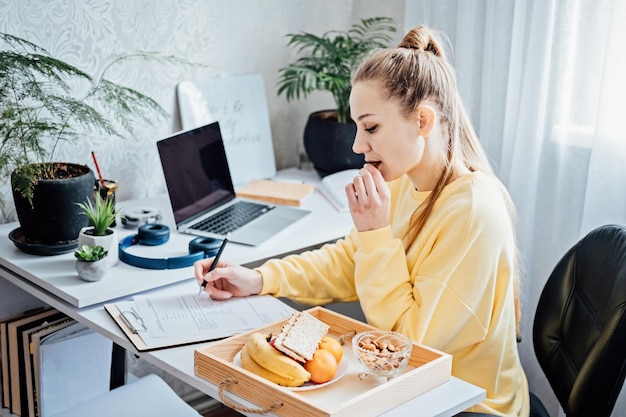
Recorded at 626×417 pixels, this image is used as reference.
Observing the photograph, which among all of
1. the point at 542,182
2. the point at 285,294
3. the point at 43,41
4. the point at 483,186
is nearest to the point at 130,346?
the point at 285,294

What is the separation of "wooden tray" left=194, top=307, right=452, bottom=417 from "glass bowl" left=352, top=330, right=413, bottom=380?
0.07ft

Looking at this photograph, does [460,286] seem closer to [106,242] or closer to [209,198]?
[106,242]

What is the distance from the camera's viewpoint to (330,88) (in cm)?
228

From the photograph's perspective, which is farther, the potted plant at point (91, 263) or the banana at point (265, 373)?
the potted plant at point (91, 263)

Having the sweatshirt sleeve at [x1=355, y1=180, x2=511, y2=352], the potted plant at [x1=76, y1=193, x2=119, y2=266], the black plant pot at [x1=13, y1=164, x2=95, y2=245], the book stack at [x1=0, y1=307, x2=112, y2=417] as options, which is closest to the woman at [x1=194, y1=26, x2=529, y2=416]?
the sweatshirt sleeve at [x1=355, y1=180, x2=511, y2=352]

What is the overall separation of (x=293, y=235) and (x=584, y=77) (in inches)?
31.4

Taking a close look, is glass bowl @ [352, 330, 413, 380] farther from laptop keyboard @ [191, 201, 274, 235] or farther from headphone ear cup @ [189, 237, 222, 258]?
laptop keyboard @ [191, 201, 274, 235]

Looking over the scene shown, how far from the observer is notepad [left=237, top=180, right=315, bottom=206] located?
7.07 feet

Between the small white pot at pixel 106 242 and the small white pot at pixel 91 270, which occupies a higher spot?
the small white pot at pixel 106 242

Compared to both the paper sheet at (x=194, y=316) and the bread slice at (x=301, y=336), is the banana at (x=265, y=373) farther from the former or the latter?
the paper sheet at (x=194, y=316)

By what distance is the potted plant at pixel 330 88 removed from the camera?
7.49 ft

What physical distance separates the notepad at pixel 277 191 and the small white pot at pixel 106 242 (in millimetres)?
557

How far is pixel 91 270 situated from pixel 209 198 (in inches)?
20.5

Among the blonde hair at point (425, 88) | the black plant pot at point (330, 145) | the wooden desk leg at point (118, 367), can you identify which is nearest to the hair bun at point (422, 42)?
the blonde hair at point (425, 88)
